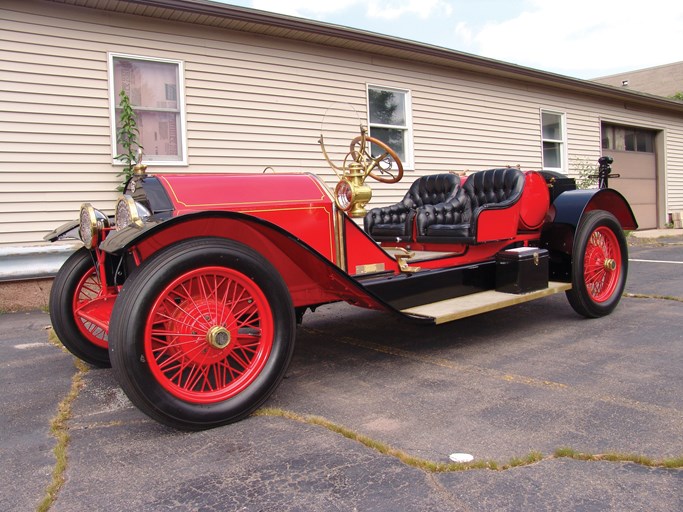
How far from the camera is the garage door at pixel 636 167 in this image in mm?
13914

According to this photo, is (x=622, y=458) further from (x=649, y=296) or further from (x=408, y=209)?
(x=649, y=296)

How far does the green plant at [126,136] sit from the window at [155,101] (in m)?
0.06

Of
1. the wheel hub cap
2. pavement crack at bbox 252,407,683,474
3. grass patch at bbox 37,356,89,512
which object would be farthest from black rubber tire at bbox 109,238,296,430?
pavement crack at bbox 252,407,683,474

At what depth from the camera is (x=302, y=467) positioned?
2174 mm

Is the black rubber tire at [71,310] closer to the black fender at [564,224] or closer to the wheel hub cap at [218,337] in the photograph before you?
the wheel hub cap at [218,337]

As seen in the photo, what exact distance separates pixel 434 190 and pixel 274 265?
2576mm

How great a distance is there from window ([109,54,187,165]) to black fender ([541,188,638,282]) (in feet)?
14.6

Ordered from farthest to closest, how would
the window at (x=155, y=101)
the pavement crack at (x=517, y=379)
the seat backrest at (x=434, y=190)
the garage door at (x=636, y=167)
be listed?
the garage door at (x=636, y=167) → the window at (x=155, y=101) → the seat backrest at (x=434, y=190) → the pavement crack at (x=517, y=379)

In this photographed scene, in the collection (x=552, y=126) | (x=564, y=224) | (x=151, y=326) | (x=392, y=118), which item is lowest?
(x=151, y=326)

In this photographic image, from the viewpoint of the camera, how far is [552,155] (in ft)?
39.5

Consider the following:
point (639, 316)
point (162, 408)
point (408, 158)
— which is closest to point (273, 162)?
point (408, 158)

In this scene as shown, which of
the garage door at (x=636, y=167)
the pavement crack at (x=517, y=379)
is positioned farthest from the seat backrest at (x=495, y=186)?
the garage door at (x=636, y=167)

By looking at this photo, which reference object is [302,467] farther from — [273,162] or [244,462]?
[273,162]

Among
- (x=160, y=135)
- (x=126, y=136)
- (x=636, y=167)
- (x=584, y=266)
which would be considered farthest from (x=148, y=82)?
(x=636, y=167)
